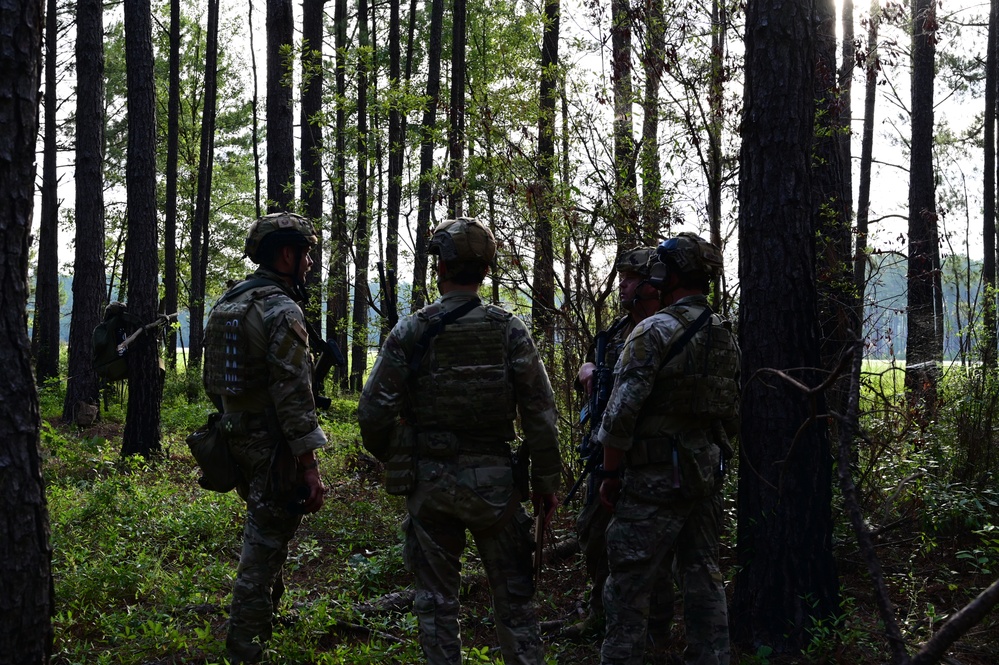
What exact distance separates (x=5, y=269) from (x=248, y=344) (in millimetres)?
1353

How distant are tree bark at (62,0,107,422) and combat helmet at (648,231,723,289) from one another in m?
9.11

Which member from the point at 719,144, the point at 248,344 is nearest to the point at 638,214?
the point at 719,144

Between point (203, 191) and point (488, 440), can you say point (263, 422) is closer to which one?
point (488, 440)

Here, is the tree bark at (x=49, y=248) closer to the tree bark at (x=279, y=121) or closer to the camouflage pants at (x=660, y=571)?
the tree bark at (x=279, y=121)

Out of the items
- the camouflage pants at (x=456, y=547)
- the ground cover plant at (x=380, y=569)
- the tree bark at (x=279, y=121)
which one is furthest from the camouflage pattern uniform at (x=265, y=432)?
the tree bark at (x=279, y=121)

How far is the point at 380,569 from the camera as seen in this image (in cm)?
589

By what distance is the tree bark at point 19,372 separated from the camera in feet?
9.91

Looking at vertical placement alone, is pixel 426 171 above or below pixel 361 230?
above

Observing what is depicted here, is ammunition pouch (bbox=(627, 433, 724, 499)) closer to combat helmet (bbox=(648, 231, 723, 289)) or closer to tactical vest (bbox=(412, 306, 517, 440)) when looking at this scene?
tactical vest (bbox=(412, 306, 517, 440))

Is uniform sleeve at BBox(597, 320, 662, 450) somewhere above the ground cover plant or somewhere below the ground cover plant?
above

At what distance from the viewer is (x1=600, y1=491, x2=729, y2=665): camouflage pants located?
3.93m

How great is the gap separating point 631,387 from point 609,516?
3.86 ft

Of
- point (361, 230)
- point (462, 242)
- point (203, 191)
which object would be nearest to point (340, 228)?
point (361, 230)

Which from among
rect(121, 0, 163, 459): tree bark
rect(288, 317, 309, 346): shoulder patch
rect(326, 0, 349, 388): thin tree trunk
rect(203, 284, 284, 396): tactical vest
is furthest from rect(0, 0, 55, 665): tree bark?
rect(121, 0, 163, 459): tree bark
